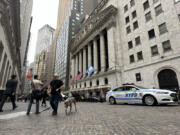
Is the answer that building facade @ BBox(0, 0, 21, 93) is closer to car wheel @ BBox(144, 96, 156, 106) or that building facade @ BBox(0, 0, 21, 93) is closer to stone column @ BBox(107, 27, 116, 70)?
car wheel @ BBox(144, 96, 156, 106)

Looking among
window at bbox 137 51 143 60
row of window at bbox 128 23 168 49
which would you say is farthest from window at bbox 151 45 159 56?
window at bbox 137 51 143 60

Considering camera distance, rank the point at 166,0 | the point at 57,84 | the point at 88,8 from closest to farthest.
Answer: the point at 57,84 → the point at 166,0 → the point at 88,8

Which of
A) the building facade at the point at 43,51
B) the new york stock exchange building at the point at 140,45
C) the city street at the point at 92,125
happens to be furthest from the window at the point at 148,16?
the building facade at the point at 43,51

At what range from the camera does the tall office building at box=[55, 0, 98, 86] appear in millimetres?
67519

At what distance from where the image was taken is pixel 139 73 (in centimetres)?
2050

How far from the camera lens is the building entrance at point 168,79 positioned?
1549 centimetres

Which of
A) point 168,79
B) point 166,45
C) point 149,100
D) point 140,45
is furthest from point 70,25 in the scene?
point 149,100

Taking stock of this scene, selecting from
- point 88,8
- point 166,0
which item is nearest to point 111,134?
point 166,0

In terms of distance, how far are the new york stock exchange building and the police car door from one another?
392 inches

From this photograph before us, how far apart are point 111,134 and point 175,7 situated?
2250 centimetres

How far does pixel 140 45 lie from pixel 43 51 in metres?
125

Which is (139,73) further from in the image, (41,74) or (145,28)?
(41,74)

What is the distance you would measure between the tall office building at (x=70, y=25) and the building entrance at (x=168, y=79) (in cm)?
5131

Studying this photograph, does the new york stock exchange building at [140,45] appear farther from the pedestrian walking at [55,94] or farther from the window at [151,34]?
the pedestrian walking at [55,94]
